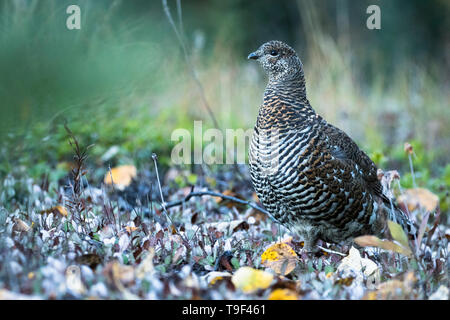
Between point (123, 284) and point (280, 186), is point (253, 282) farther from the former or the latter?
point (280, 186)

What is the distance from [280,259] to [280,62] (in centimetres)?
146

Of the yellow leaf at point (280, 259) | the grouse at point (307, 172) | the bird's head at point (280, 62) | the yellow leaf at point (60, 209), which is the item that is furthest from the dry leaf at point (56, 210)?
the bird's head at point (280, 62)

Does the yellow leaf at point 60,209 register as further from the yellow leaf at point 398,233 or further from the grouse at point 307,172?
the yellow leaf at point 398,233

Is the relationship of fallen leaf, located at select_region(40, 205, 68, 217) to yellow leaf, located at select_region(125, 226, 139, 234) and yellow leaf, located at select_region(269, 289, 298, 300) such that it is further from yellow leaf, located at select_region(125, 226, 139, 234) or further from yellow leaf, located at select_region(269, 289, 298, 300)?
yellow leaf, located at select_region(269, 289, 298, 300)

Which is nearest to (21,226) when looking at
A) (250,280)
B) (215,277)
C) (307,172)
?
(215,277)

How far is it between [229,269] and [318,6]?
11981 mm

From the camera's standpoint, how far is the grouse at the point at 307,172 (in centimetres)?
335

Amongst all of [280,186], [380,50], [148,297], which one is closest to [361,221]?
[280,186]

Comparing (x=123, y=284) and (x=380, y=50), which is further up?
(x=380, y=50)

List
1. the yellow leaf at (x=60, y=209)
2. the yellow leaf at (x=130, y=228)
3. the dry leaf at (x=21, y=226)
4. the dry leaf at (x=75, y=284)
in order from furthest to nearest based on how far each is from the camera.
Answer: the yellow leaf at (x=60, y=209) < the yellow leaf at (x=130, y=228) < the dry leaf at (x=21, y=226) < the dry leaf at (x=75, y=284)

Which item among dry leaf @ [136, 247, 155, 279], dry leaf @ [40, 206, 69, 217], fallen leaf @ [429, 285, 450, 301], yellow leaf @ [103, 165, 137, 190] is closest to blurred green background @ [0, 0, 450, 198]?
yellow leaf @ [103, 165, 137, 190]

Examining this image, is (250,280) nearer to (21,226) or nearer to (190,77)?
(21,226)

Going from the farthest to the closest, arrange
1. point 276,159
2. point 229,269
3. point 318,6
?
1. point 318,6
2. point 276,159
3. point 229,269

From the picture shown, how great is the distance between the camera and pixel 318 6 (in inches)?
544
